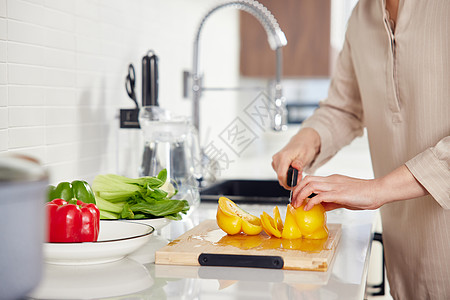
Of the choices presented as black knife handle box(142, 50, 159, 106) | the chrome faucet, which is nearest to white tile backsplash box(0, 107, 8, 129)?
black knife handle box(142, 50, 159, 106)

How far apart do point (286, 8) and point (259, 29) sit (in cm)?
25

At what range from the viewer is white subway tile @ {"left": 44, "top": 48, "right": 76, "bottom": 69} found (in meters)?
1.44

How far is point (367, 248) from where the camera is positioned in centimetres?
124

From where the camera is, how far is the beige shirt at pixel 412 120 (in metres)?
1.29

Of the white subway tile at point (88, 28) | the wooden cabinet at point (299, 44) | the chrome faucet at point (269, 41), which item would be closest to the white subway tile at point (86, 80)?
the white subway tile at point (88, 28)

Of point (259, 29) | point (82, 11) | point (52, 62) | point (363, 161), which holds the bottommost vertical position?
point (363, 161)

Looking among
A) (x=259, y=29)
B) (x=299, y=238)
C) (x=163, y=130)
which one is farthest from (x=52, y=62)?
(x=259, y=29)

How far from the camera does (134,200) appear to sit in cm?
130

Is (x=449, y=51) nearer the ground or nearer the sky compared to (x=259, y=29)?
nearer the ground

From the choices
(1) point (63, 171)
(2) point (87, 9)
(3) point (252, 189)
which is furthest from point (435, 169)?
(3) point (252, 189)

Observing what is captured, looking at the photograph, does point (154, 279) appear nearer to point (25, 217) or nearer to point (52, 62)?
point (25, 217)

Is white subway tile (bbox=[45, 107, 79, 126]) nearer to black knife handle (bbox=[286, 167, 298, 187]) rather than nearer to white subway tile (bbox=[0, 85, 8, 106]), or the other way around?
white subway tile (bbox=[0, 85, 8, 106])

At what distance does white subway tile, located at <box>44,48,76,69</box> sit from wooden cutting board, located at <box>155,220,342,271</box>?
563 millimetres

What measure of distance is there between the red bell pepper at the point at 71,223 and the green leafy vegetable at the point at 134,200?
229 millimetres
